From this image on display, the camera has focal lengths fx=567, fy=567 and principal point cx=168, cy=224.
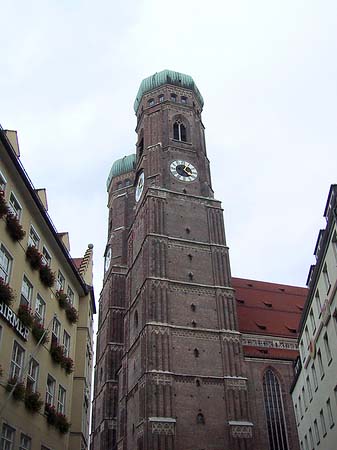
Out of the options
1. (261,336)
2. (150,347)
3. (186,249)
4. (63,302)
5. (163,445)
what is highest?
(186,249)

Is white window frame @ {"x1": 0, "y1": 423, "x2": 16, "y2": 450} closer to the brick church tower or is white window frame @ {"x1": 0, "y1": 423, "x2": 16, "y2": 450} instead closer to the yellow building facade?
the yellow building facade

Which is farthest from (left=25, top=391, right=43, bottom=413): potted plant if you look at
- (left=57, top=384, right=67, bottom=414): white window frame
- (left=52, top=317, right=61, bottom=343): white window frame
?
(left=52, top=317, right=61, bottom=343): white window frame

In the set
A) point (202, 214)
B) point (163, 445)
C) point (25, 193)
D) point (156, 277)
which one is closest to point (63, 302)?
point (25, 193)

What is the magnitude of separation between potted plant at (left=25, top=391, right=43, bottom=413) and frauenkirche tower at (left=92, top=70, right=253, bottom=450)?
19137 millimetres

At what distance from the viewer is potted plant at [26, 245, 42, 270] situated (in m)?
19.0

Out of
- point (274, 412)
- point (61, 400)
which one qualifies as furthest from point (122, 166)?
point (61, 400)

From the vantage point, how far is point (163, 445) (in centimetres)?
3509

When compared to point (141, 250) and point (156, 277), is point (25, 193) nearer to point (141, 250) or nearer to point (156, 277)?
point (156, 277)

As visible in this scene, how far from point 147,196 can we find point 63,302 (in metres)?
24.2

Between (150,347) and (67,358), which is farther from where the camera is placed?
(150,347)

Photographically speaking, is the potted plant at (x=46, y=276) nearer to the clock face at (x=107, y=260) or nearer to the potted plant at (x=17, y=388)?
the potted plant at (x=17, y=388)

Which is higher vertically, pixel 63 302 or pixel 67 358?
pixel 63 302

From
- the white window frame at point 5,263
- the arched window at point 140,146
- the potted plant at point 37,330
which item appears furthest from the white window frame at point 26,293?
the arched window at point 140,146

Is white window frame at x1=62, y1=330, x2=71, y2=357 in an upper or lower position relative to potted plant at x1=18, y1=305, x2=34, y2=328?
upper
